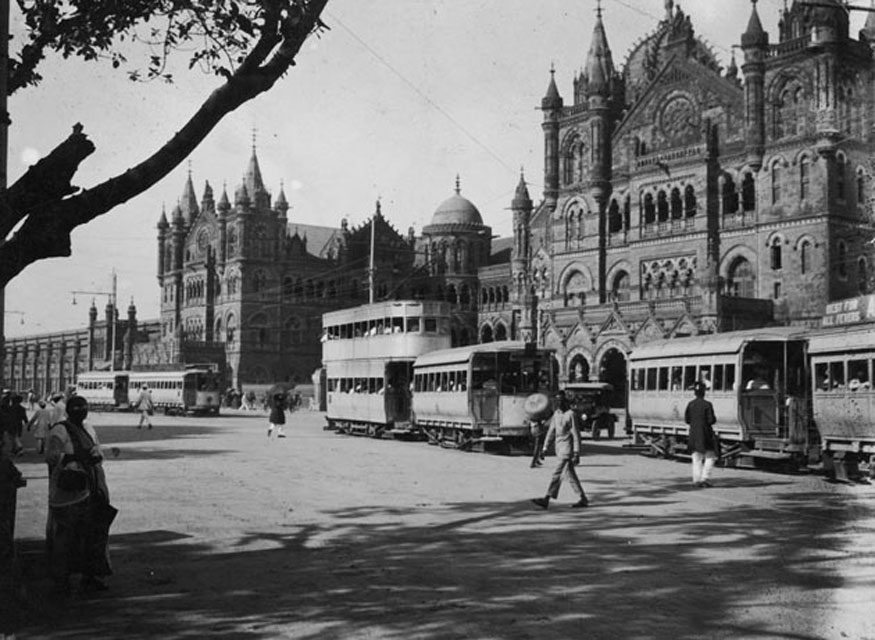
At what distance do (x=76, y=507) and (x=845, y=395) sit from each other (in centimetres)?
1439

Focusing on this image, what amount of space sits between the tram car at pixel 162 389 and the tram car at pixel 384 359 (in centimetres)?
2182

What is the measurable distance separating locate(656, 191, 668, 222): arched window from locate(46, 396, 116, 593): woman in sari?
48160 millimetres

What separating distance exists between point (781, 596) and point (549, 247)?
185 ft

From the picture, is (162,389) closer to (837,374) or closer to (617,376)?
(617,376)

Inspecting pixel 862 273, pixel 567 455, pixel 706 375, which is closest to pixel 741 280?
pixel 862 273

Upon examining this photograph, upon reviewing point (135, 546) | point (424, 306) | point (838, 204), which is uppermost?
point (838, 204)

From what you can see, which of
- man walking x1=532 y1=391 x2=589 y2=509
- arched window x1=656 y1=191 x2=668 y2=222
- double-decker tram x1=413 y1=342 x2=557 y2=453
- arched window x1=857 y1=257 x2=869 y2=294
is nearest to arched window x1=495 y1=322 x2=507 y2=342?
arched window x1=656 y1=191 x2=668 y2=222

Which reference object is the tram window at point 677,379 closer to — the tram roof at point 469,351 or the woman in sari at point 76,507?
the tram roof at point 469,351

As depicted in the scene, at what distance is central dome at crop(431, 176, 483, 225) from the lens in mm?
81125

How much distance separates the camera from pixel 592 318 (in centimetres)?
5253

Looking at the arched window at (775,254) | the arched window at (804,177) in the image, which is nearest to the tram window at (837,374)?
the arched window at (804,177)

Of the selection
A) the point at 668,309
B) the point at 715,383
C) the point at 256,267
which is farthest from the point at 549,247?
the point at 715,383

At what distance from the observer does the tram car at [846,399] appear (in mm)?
17609

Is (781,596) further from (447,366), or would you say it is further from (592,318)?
(592,318)
